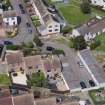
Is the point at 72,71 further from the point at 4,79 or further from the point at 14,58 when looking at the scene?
the point at 4,79

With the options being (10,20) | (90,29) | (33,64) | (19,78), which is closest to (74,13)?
(90,29)

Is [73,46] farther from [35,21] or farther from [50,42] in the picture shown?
[35,21]

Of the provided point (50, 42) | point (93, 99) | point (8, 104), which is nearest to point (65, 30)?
point (50, 42)

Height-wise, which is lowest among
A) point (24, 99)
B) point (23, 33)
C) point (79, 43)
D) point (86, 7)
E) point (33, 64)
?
point (24, 99)

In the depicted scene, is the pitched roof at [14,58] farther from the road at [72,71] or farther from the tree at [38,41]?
the road at [72,71]

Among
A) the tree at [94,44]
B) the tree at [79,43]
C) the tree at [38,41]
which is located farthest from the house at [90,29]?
the tree at [38,41]
